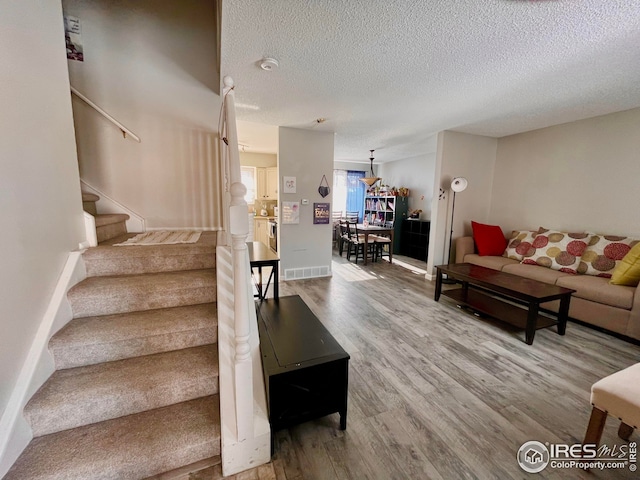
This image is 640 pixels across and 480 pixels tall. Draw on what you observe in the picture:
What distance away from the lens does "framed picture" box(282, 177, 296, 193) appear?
3.88m

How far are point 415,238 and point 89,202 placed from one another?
5806 mm

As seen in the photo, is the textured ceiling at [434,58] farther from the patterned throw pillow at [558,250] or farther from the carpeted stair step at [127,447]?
the carpeted stair step at [127,447]

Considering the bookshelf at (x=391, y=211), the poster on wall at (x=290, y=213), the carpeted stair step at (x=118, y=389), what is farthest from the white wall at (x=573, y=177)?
the carpeted stair step at (x=118, y=389)

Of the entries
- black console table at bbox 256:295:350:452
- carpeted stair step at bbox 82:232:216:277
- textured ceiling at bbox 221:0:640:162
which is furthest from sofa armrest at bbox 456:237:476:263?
carpeted stair step at bbox 82:232:216:277

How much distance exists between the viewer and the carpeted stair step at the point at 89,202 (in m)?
2.14

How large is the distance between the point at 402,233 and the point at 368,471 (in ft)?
18.6

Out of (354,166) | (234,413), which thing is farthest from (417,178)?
(234,413)

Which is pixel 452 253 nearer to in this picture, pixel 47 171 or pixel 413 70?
pixel 413 70

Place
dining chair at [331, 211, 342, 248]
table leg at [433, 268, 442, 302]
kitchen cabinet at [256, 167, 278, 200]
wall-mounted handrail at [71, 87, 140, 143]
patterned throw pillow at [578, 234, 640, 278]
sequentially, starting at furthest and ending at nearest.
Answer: dining chair at [331, 211, 342, 248] → kitchen cabinet at [256, 167, 278, 200] → table leg at [433, 268, 442, 302] → patterned throw pillow at [578, 234, 640, 278] → wall-mounted handrail at [71, 87, 140, 143]

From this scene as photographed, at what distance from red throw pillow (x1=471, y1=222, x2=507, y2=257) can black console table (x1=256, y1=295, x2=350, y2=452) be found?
11.4ft

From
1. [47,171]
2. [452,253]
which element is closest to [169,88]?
[47,171]

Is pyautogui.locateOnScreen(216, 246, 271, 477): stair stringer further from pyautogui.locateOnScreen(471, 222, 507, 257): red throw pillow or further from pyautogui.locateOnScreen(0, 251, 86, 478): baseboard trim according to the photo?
pyautogui.locateOnScreen(471, 222, 507, 257): red throw pillow

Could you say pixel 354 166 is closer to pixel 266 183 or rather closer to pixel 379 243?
pixel 266 183

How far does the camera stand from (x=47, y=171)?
52.9 inches
